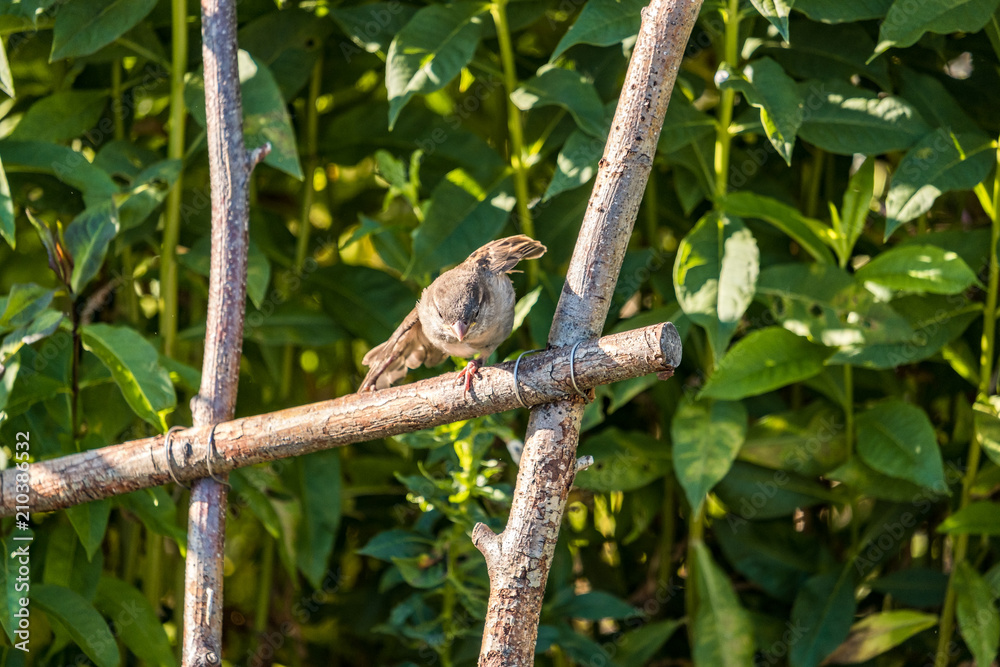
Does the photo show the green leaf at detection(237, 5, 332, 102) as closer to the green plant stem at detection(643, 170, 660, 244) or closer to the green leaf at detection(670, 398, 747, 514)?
the green plant stem at detection(643, 170, 660, 244)

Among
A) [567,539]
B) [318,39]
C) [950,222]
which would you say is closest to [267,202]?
[318,39]

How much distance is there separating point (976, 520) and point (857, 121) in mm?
948

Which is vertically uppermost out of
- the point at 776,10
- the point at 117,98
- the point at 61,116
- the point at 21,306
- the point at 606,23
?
the point at 117,98

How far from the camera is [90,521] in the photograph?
1856 millimetres

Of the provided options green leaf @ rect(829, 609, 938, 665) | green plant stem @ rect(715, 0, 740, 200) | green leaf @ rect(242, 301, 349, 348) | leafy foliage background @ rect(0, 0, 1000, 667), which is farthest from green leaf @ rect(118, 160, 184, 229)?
green leaf @ rect(829, 609, 938, 665)

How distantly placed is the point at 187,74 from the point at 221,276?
2.16 ft

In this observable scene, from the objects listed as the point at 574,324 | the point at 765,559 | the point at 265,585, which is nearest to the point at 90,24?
the point at 574,324

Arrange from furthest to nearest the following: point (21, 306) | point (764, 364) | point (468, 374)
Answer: point (764, 364)
point (21, 306)
point (468, 374)

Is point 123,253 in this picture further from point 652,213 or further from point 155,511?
point 652,213

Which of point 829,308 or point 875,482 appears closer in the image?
point 829,308

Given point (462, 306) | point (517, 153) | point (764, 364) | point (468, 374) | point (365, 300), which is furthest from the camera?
point (365, 300)

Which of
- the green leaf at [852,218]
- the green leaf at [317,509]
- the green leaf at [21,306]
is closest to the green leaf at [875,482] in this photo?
the green leaf at [852,218]

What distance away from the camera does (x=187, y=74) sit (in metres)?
2.17

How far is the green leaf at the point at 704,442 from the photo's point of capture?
197cm
